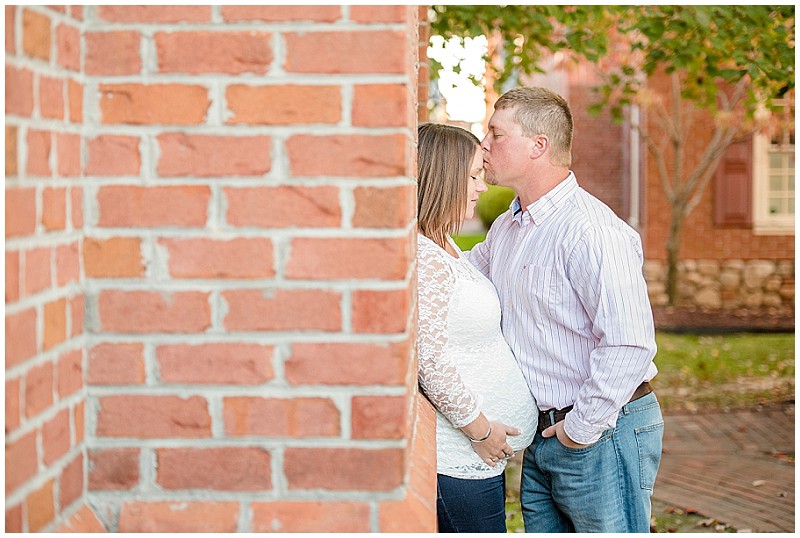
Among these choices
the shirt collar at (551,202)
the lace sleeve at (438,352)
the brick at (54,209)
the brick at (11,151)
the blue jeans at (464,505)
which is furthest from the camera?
the shirt collar at (551,202)

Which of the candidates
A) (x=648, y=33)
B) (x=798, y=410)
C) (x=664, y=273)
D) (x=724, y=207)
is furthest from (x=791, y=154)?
(x=798, y=410)

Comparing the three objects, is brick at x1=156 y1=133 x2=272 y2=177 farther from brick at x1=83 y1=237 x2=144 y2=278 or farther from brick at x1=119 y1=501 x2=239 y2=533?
brick at x1=119 y1=501 x2=239 y2=533

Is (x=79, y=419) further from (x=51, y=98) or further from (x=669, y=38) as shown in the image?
(x=669, y=38)

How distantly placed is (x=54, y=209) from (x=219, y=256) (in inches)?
11.1

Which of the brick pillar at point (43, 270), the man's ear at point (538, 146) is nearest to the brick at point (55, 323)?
the brick pillar at point (43, 270)

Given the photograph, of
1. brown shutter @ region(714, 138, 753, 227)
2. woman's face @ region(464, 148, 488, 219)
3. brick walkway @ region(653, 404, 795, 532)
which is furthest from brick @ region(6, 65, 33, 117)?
brown shutter @ region(714, 138, 753, 227)

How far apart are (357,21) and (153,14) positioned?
35 cm

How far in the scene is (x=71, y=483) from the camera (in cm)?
156

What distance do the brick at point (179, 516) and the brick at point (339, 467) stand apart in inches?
5.0

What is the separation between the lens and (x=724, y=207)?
12602 mm

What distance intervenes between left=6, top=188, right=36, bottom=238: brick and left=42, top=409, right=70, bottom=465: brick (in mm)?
319

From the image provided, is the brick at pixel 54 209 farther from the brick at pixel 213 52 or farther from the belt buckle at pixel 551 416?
the belt buckle at pixel 551 416

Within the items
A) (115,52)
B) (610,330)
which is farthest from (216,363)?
(610,330)

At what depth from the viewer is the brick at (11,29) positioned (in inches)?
52.7
